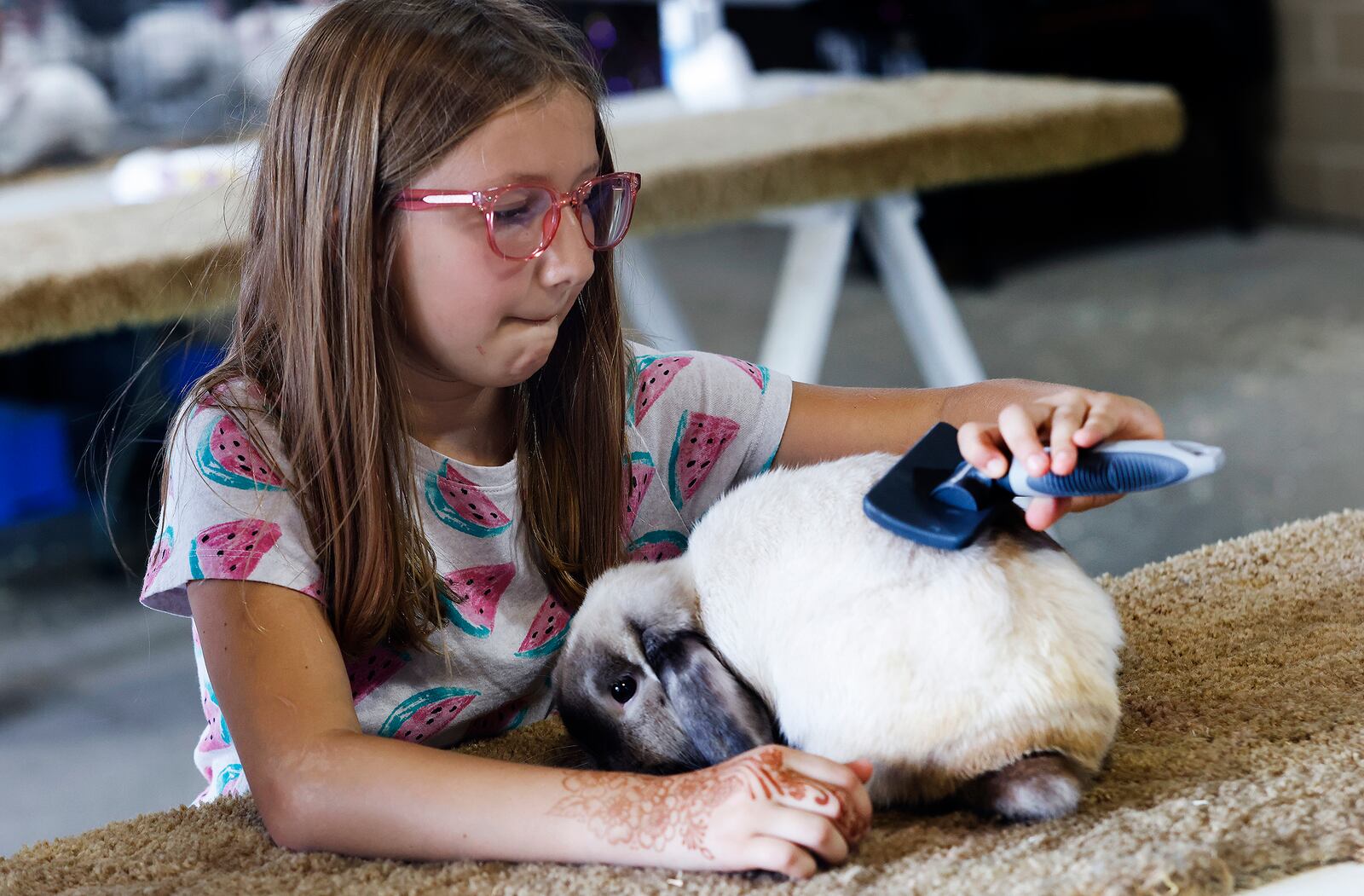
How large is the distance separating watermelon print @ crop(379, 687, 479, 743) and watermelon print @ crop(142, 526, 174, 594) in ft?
0.64

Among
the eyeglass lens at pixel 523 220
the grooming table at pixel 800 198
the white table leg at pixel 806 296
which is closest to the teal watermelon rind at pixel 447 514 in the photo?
the eyeglass lens at pixel 523 220

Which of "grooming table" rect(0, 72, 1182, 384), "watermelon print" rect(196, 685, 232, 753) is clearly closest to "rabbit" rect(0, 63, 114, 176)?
"grooming table" rect(0, 72, 1182, 384)

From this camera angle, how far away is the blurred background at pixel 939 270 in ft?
7.50

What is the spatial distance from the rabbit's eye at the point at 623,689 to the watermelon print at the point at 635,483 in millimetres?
299

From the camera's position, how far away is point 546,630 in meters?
1.03

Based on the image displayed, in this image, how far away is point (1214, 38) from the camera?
163 inches

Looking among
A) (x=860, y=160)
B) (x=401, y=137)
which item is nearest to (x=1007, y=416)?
(x=401, y=137)

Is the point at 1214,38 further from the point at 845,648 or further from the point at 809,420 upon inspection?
the point at 845,648

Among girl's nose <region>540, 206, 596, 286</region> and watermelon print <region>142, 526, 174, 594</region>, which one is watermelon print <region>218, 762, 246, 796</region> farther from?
girl's nose <region>540, 206, 596, 286</region>

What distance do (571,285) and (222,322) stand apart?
1579 mm

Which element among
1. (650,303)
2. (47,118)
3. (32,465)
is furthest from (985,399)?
(47,118)

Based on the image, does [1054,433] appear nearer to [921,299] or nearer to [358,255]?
[358,255]

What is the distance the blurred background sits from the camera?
2.29 metres

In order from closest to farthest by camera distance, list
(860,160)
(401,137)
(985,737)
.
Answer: (985,737)
(401,137)
(860,160)
